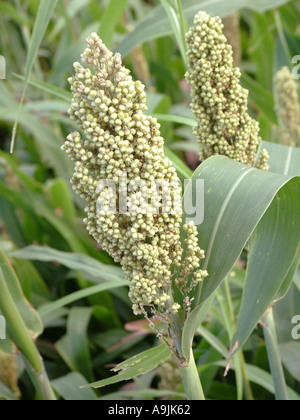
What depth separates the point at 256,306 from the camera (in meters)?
0.98

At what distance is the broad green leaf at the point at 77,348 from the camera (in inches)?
67.9

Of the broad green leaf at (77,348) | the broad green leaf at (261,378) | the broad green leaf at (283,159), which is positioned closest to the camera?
the broad green leaf at (283,159)

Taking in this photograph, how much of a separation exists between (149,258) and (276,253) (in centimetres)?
32

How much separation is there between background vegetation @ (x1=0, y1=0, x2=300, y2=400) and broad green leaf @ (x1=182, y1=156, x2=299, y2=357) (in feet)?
0.95

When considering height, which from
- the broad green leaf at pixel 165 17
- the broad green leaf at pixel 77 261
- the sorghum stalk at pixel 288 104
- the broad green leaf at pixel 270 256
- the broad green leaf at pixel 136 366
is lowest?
the broad green leaf at pixel 136 366

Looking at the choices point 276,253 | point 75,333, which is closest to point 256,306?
point 276,253

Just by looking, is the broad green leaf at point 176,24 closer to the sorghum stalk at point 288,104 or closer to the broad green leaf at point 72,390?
the sorghum stalk at point 288,104

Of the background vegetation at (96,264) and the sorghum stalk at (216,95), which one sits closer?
the sorghum stalk at (216,95)

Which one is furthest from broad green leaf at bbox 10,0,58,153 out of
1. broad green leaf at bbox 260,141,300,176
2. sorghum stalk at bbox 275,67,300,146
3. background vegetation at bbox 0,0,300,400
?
sorghum stalk at bbox 275,67,300,146

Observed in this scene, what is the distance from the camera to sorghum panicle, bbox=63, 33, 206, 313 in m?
0.78

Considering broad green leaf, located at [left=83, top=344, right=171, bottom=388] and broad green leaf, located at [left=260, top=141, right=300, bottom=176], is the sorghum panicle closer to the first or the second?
broad green leaf, located at [left=83, top=344, right=171, bottom=388]

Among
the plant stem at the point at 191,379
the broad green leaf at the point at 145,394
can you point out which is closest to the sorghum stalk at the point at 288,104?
the broad green leaf at the point at 145,394

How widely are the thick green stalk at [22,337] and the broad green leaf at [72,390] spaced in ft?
0.93
